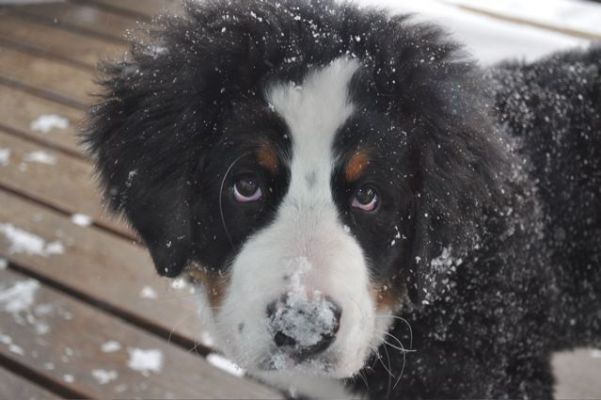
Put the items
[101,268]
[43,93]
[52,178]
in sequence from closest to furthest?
[101,268] < [52,178] < [43,93]

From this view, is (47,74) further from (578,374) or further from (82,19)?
(578,374)

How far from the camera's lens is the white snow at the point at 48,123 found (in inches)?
141

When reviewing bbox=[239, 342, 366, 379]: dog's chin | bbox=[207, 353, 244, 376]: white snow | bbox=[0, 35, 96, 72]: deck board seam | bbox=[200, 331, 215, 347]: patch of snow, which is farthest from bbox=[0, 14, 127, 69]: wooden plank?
bbox=[239, 342, 366, 379]: dog's chin

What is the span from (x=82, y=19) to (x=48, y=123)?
1472 mm

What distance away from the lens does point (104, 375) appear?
230 centimetres

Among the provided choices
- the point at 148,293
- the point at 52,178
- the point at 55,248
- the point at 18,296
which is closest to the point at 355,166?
the point at 148,293

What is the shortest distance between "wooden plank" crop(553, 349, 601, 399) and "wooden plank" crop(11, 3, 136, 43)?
329 cm

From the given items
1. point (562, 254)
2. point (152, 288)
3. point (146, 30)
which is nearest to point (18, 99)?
point (152, 288)

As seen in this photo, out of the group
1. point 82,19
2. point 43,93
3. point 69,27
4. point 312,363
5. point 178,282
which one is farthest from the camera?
point 82,19

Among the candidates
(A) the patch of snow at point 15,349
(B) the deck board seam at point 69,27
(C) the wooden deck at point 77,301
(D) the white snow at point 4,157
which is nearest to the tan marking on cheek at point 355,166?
(C) the wooden deck at point 77,301

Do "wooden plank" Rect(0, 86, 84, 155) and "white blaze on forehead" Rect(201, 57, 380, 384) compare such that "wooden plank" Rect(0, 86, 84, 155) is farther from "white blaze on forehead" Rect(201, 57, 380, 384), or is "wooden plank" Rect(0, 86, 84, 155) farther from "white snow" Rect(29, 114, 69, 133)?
"white blaze on forehead" Rect(201, 57, 380, 384)

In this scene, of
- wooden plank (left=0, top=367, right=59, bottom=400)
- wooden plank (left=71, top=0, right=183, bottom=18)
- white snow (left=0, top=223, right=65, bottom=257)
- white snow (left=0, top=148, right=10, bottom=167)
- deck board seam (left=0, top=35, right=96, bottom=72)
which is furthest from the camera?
wooden plank (left=71, top=0, right=183, bottom=18)

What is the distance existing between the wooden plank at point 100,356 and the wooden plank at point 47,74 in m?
1.61

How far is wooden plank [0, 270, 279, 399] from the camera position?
7.45 ft
